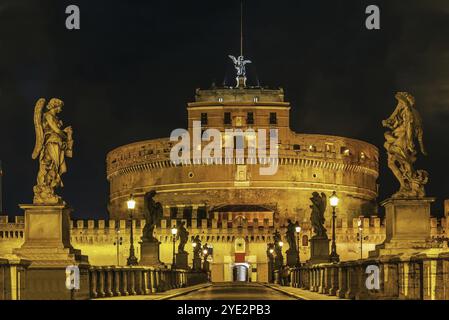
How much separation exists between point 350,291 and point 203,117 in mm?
104488

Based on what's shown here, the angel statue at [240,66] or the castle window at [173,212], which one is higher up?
the angel statue at [240,66]

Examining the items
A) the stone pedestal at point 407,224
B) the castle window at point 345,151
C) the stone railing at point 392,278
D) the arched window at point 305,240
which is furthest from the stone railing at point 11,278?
the castle window at point 345,151

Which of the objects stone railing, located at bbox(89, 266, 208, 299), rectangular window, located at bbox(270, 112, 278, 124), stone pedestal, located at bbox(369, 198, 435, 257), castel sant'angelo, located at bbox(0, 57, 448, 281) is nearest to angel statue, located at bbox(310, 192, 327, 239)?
stone railing, located at bbox(89, 266, 208, 299)

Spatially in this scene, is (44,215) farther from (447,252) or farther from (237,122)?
(237,122)

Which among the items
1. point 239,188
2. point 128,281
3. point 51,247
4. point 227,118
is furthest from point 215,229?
point 51,247

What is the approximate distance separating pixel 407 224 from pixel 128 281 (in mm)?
9761

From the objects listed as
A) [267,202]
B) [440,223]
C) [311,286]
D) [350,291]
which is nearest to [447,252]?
[350,291]

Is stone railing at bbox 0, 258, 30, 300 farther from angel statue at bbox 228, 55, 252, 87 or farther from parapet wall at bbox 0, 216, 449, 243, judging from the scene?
angel statue at bbox 228, 55, 252, 87

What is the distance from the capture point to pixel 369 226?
4587 inches

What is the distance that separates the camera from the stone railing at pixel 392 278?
62.5 feet

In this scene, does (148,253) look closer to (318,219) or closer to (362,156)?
(318,219)

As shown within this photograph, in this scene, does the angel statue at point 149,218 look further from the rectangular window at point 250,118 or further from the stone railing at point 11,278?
the rectangular window at point 250,118

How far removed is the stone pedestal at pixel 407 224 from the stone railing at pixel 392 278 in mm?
918

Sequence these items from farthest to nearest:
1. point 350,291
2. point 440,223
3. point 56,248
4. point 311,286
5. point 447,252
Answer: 1. point 440,223
2. point 311,286
3. point 350,291
4. point 56,248
5. point 447,252
